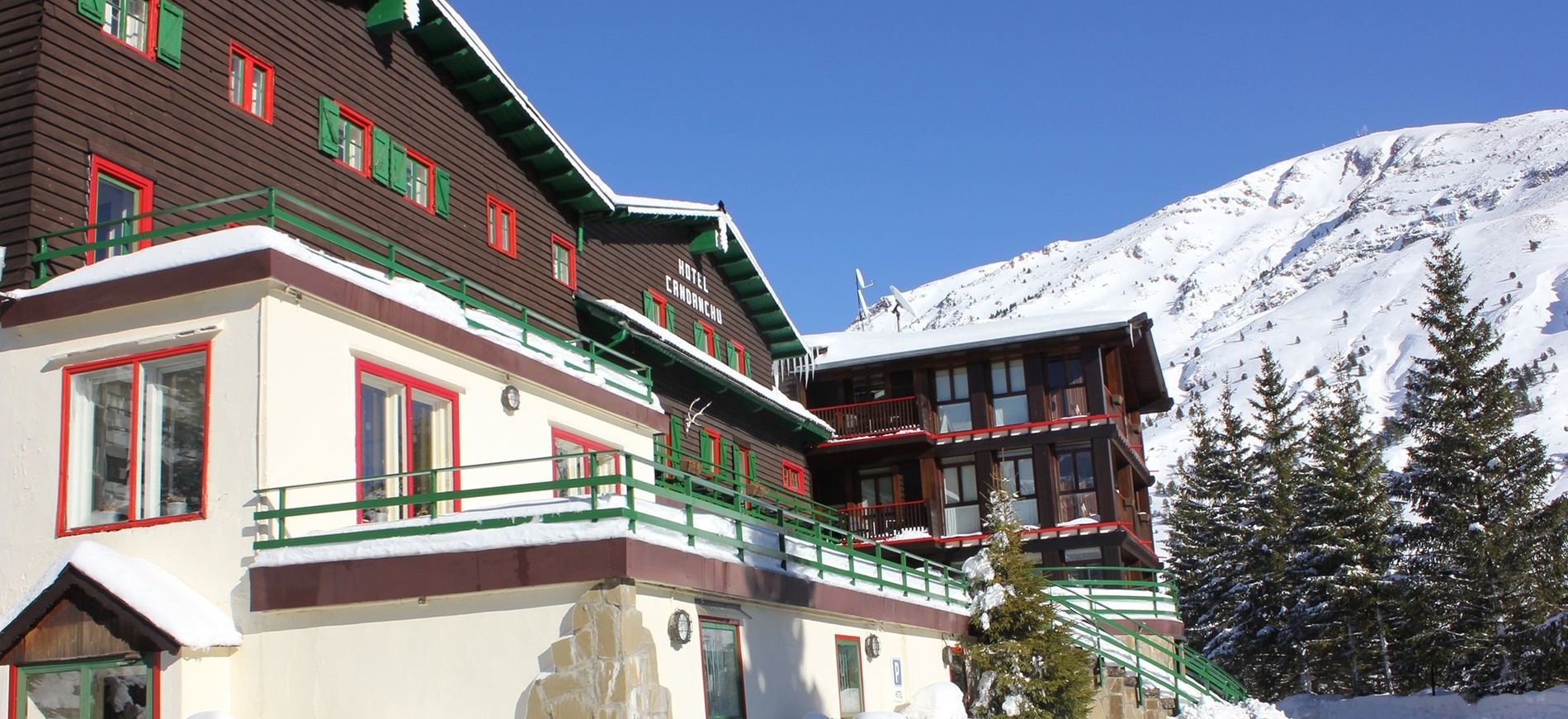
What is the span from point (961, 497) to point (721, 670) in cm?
2481

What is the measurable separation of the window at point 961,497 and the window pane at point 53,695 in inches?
1108

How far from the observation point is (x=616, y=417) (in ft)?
74.7

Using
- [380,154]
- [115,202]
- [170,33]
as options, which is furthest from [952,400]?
[115,202]

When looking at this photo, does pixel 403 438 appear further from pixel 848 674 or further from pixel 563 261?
pixel 563 261

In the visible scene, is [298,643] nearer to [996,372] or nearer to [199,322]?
[199,322]

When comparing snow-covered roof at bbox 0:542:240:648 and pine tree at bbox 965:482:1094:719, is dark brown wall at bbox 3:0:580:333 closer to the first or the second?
snow-covered roof at bbox 0:542:240:648

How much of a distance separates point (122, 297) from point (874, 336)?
97.4 feet

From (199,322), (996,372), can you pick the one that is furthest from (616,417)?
(996,372)

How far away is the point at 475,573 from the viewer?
44.3ft

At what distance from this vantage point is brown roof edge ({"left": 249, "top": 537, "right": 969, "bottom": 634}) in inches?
520

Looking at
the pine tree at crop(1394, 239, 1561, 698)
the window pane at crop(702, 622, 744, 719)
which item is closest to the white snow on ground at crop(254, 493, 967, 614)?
the window pane at crop(702, 622, 744, 719)

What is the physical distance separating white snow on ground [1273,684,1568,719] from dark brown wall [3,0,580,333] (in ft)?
84.4

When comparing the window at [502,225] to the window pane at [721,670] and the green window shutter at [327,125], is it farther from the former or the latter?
the window pane at [721,670]

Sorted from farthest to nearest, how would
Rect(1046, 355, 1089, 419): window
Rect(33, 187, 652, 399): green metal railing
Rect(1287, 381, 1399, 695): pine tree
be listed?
Rect(1287, 381, 1399, 695): pine tree, Rect(1046, 355, 1089, 419): window, Rect(33, 187, 652, 399): green metal railing
